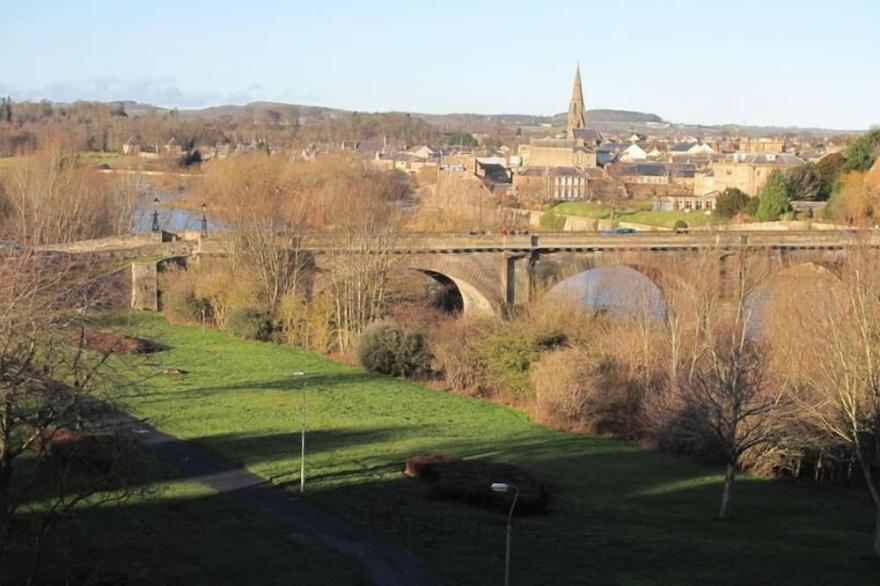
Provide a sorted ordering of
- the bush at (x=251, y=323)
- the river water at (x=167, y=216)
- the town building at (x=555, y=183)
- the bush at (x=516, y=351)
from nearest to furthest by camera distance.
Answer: the bush at (x=516, y=351) → the bush at (x=251, y=323) → the river water at (x=167, y=216) → the town building at (x=555, y=183)

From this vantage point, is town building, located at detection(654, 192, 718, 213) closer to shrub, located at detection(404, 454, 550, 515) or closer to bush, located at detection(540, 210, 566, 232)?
bush, located at detection(540, 210, 566, 232)

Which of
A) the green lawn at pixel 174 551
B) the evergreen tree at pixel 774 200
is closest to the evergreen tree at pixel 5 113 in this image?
the evergreen tree at pixel 774 200

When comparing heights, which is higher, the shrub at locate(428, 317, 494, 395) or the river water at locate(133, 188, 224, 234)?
the river water at locate(133, 188, 224, 234)

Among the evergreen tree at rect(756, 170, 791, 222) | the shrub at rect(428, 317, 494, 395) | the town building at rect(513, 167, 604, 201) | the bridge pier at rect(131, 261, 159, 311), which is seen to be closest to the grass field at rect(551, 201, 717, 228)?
the evergreen tree at rect(756, 170, 791, 222)

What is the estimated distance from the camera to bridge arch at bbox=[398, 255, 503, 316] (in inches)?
1908

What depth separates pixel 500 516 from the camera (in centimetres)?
2359

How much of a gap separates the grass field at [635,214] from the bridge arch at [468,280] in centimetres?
2685

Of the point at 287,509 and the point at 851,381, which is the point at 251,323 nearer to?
the point at 287,509

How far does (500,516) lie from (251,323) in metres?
22.9

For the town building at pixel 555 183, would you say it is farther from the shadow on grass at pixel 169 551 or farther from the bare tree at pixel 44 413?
the bare tree at pixel 44 413

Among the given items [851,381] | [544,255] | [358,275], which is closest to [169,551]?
[851,381]

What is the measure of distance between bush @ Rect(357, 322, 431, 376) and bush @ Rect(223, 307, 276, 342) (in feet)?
21.9

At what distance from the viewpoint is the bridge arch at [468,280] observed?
48.5m

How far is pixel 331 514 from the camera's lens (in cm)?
2283
